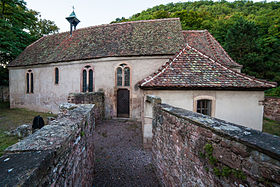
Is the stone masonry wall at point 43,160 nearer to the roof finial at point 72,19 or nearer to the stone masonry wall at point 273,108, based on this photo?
the stone masonry wall at point 273,108

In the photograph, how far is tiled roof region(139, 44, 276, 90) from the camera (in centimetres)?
593

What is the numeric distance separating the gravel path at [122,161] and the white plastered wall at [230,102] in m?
3.00

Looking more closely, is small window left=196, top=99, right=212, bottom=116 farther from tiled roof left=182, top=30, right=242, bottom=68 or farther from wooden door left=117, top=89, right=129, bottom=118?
wooden door left=117, top=89, right=129, bottom=118

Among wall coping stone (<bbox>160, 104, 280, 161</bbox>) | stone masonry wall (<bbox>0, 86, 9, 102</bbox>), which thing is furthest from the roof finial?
wall coping stone (<bbox>160, 104, 280, 161</bbox>)

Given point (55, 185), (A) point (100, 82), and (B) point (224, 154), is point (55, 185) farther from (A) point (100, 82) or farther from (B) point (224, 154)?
(A) point (100, 82)

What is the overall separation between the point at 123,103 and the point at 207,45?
10.3 meters

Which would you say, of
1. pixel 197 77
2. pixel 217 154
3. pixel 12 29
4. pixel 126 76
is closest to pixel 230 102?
pixel 197 77

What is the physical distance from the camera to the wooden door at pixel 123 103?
12602 millimetres

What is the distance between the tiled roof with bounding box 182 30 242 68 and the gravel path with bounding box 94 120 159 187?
9946 millimetres

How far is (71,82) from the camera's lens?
45.6ft

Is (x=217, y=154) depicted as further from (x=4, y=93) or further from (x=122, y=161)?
(x=4, y=93)

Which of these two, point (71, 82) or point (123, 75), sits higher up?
point (123, 75)

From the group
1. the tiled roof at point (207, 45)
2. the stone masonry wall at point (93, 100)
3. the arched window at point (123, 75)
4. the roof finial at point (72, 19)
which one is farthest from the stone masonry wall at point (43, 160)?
the roof finial at point (72, 19)

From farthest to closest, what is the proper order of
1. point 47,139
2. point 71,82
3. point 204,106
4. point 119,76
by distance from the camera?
point 71,82 < point 119,76 < point 204,106 < point 47,139
